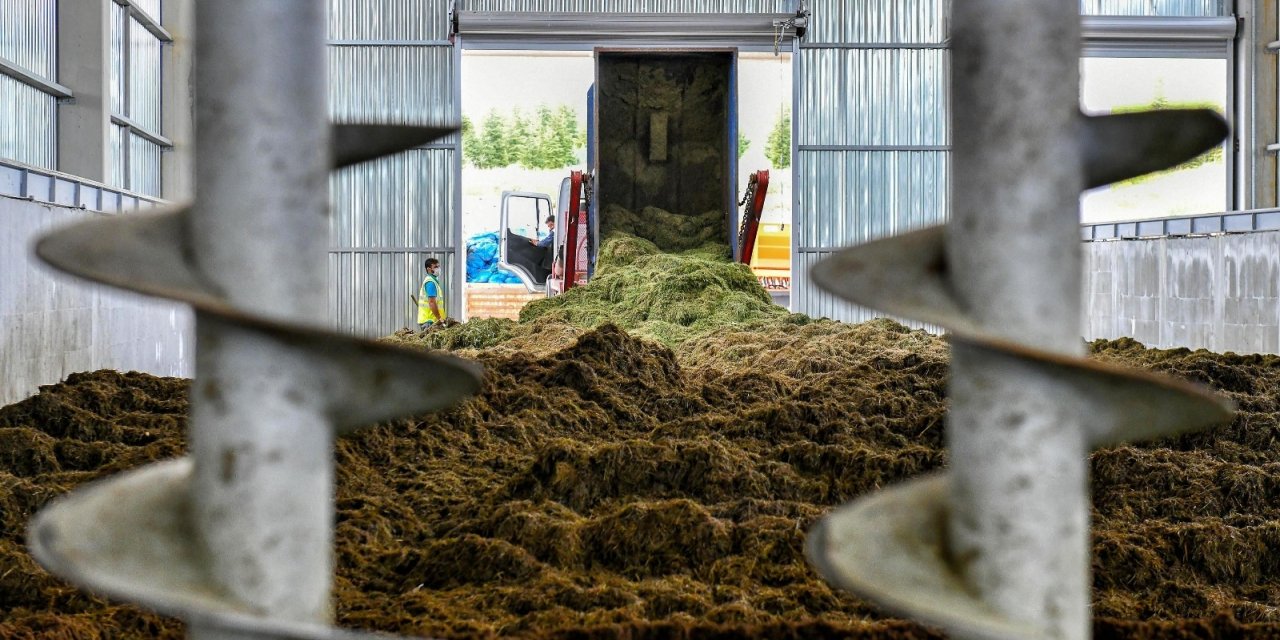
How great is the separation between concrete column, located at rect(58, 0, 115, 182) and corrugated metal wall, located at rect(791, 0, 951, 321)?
408 inches

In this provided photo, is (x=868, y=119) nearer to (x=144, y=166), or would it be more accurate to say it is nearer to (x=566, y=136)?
(x=144, y=166)

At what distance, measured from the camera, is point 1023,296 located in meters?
1.37

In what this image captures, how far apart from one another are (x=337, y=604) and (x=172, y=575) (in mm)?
2035

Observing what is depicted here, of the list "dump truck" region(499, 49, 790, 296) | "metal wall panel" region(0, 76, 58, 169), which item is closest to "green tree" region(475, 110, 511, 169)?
"dump truck" region(499, 49, 790, 296)

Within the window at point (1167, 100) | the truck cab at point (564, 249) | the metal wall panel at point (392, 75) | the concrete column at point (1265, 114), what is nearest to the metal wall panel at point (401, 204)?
the metal wall panel at point (392, 75)

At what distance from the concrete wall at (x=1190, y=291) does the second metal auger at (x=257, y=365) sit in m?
10.8

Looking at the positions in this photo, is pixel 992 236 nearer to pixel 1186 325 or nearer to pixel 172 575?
pixel 172 575

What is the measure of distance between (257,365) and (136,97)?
56.4 ft

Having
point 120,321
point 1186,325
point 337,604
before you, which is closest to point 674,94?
point 1186,325

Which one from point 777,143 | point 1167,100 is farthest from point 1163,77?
point 777,143

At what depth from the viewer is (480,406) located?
6605 millimetres

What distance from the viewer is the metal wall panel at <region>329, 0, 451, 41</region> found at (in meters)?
19.0

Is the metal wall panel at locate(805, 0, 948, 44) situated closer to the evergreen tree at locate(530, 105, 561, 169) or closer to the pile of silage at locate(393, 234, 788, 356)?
the pile of silage at locate(393, 234, 788, 356)

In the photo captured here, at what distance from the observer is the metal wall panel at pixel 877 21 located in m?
19.2
